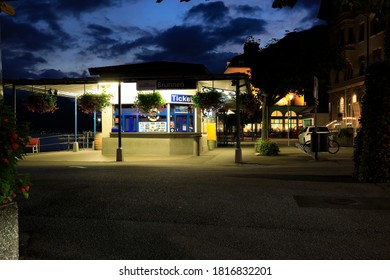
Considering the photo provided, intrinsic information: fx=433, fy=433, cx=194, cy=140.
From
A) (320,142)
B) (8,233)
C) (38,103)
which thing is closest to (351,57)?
(320,142)

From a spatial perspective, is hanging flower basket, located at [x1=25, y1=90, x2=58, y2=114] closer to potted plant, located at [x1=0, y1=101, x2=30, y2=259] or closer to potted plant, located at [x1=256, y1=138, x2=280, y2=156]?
potted plant, located at [x1=256, y1=138, x2=280, y2=156]

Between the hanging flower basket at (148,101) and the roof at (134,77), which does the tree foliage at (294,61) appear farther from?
the hanging flower basket at (148,101)

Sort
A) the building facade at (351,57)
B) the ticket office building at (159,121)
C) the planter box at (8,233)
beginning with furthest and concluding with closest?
the building facade at (351,57)
the ticket office building at (159,121)
the planter box at (8,233)

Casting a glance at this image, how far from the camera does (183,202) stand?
810cm

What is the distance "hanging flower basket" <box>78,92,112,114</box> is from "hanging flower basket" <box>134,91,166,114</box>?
1884 mm

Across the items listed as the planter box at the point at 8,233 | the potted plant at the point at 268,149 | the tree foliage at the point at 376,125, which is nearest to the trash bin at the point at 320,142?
the potted plant at the point at 268,149

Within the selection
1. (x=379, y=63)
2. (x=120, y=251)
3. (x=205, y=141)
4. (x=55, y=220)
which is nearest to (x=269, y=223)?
(x=120, y=251)

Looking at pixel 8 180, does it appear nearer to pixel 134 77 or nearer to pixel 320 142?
pixel 320 142

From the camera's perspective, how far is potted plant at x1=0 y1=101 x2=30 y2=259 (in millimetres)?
4492

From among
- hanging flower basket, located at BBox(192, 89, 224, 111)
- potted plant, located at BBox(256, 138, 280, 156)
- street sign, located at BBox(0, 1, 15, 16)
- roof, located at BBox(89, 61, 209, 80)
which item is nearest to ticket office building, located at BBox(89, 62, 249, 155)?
roof, located at BBox(89, 61, 209, 80)

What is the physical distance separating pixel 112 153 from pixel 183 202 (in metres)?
16.5

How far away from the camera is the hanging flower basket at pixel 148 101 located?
21.5m

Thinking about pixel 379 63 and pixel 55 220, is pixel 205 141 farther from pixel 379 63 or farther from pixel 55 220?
pixel 55 220

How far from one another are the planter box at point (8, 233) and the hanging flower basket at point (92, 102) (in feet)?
58.2
